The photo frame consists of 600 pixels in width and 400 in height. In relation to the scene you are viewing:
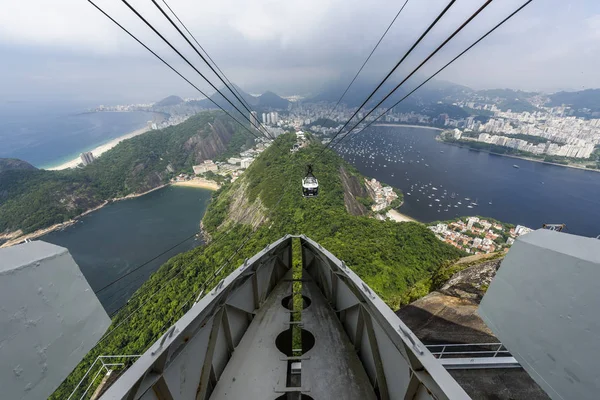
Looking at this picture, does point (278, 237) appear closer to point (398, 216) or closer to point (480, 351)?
point (480, 351)

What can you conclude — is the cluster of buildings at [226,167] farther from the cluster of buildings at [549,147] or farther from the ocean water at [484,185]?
the cluster of buildings at [549,147]

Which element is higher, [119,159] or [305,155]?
[305,155]

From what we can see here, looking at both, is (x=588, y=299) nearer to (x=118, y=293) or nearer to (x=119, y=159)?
(x=118, y=293)

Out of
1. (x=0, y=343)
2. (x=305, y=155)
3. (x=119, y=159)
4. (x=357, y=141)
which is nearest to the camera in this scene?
(x=0, y=343)

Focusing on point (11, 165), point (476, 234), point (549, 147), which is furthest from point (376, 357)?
point (549, 147)

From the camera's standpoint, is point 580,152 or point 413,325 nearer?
point 413,325

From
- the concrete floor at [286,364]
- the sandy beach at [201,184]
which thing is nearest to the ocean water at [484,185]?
the sandy beach at [201,184]

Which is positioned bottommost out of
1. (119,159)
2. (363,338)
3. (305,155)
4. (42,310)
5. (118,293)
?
(118,293)

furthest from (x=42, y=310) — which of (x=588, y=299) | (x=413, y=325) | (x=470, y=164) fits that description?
(x=470, y=164)
